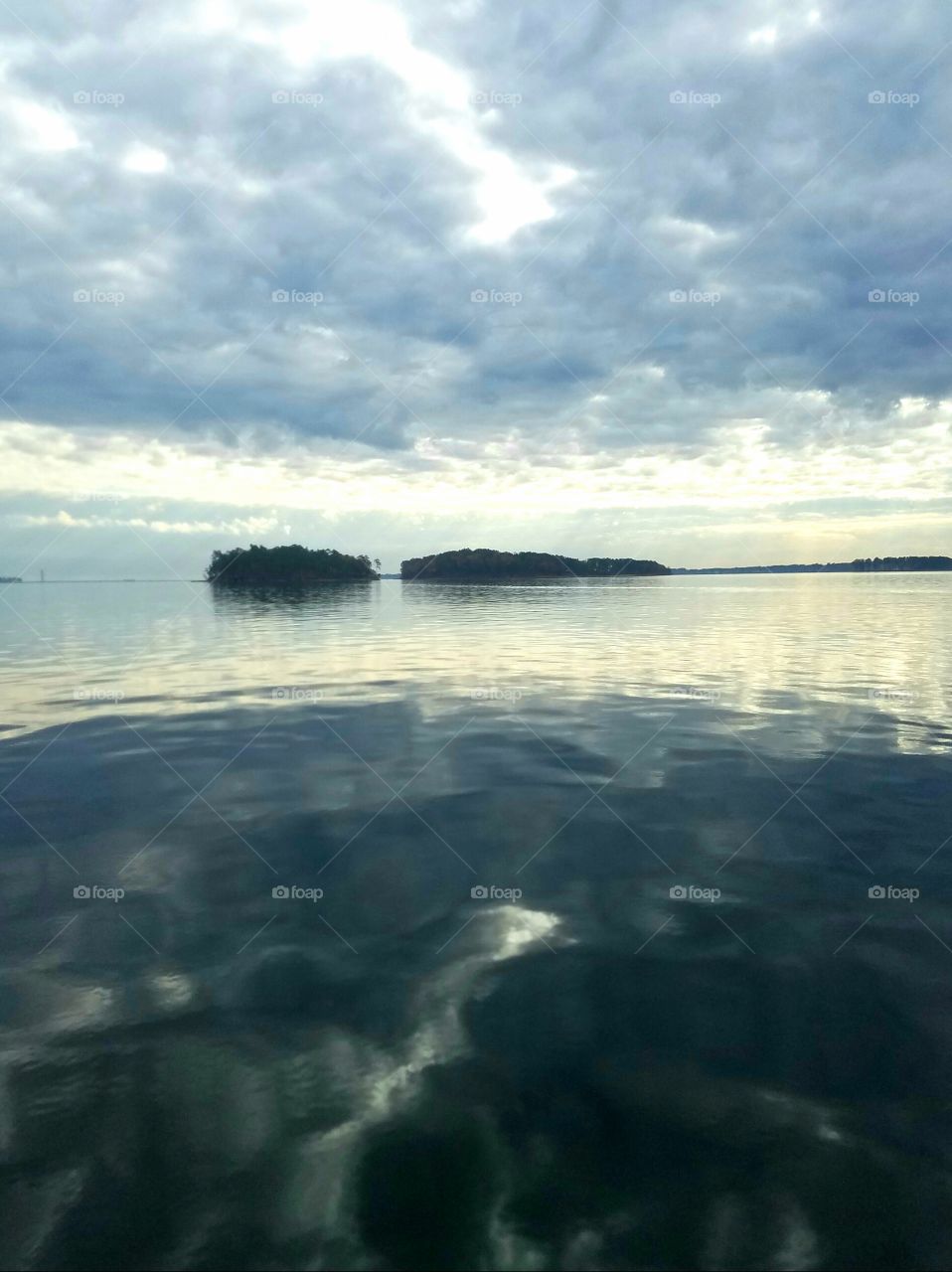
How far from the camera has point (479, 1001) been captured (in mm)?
7543

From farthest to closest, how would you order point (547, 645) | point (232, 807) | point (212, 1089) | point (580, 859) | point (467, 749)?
point (547, 645) < point (467, 749) < point (232, 807) < point (580, 859) < point (212, 1089)

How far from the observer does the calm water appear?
16.8 ft

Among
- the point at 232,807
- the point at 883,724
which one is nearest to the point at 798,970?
the point at 232,807

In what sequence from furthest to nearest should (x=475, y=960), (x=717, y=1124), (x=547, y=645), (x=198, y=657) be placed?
(x=547, y=645) < (x=198, y=657) < (x=475, y=960) < (x=717, y=1124)

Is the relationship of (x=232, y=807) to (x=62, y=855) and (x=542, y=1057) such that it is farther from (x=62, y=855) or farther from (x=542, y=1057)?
(x=542, y=1057)

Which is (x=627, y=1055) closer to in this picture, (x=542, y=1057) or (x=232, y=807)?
(x=542, y=1057)

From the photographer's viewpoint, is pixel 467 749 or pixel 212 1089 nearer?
pixel 212 1089

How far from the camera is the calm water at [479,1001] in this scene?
16.8 ft

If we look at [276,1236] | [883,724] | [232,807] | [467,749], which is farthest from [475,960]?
[883,724]

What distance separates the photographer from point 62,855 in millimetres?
11281

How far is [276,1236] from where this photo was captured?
4988mm

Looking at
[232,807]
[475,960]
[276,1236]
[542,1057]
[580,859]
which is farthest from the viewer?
[232,807]

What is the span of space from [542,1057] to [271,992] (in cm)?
283

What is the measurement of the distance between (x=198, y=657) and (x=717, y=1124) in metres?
30.8
